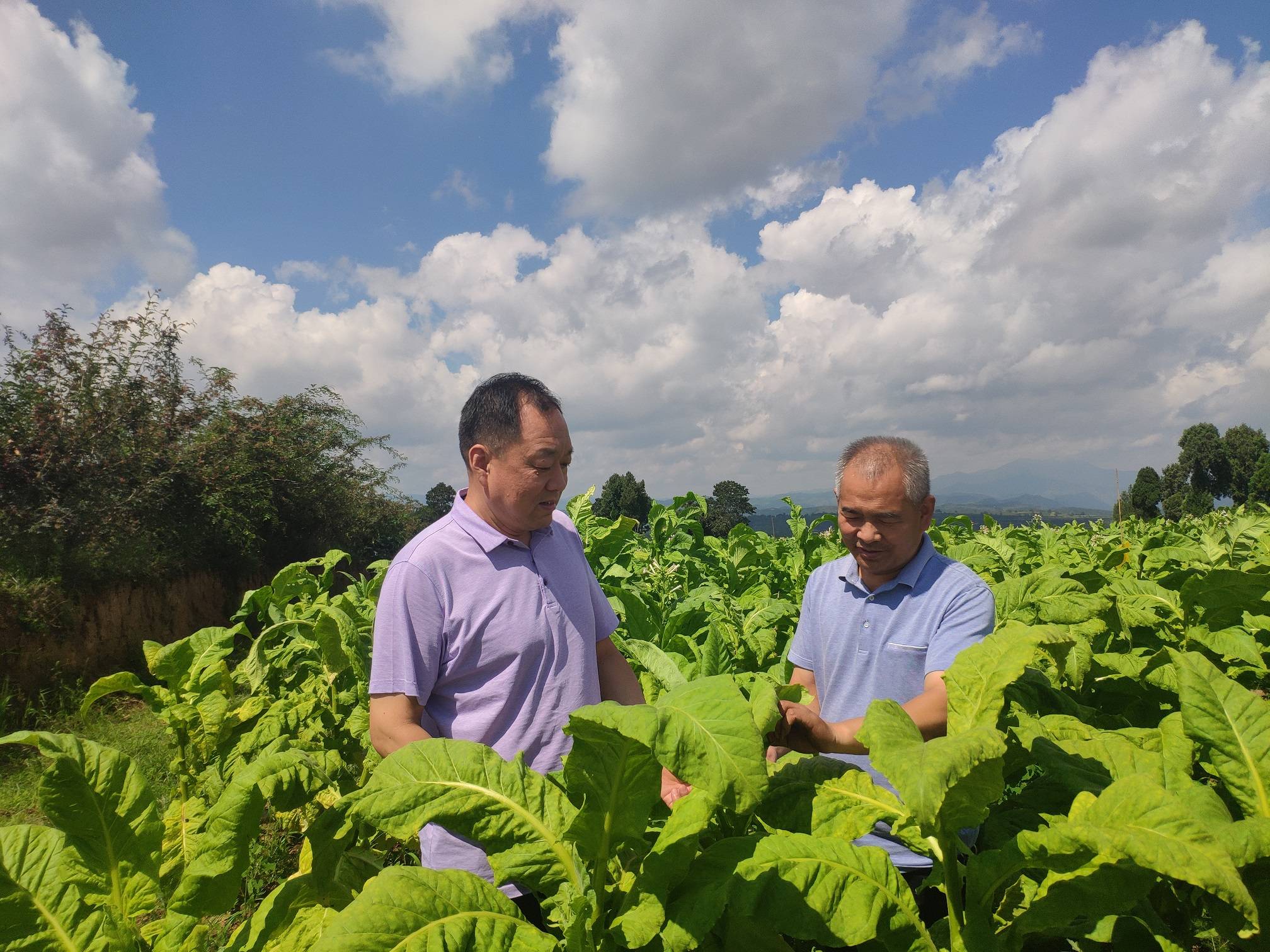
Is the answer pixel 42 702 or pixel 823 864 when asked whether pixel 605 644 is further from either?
pixel 42 702

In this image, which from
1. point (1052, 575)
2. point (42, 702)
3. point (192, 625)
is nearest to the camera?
point (1052, 575)

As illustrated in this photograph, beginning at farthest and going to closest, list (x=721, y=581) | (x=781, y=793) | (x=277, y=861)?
(x=721, y=581), (x=277, y=861), (x=781, y=793)

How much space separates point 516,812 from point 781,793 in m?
0.56

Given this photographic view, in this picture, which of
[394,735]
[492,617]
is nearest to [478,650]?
[492,617]

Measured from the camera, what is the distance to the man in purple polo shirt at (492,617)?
2.14m

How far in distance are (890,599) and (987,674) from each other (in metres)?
1.03

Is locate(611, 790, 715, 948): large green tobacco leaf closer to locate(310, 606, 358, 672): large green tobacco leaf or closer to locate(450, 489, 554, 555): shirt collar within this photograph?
locate(450, 489, 554, 555): shirt collar

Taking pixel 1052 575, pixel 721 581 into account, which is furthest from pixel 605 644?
pixel 721 581

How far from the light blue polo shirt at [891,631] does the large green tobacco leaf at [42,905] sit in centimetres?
175

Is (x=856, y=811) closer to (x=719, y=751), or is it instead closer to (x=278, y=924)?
(x=719, y=751)

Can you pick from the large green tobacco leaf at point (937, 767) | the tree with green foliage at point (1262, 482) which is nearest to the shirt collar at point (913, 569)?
the large green tobacco leaf at point (937, 767)

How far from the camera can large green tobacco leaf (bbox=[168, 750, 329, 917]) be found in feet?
4.16

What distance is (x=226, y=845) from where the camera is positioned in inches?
50.5

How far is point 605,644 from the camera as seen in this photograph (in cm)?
259
